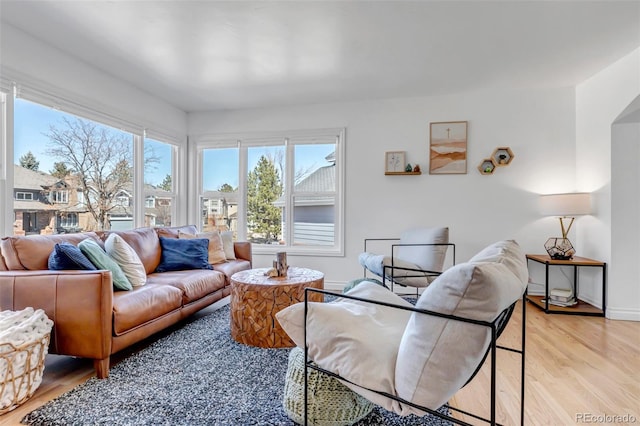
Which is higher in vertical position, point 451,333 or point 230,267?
point 451,333

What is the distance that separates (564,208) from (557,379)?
6.51 feet

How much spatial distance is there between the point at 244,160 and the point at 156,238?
173cm

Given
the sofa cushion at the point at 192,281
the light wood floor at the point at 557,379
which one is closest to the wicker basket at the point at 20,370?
the light wood floor at the point at 557,379

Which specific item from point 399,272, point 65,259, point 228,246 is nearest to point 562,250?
point 399,272

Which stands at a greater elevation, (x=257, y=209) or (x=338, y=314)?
(x=257, y=209)

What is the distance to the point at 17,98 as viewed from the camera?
8.39ft

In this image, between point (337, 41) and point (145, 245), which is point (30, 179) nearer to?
point (145, 245)

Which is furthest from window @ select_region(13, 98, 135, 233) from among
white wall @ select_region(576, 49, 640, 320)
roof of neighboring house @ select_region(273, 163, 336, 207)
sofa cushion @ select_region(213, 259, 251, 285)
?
white wall @ select_region(576, 49, 640, 320)

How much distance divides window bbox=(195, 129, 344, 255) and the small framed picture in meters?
0.58

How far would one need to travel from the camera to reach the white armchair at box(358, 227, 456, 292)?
2938 mm

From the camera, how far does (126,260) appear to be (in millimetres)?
2498

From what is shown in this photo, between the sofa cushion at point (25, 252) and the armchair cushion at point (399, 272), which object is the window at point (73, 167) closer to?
the sofa cushion at point (25, 252)

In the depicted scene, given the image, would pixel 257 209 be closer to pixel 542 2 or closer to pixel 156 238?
pixel 156 238

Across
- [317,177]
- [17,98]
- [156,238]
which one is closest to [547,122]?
[317,177]
